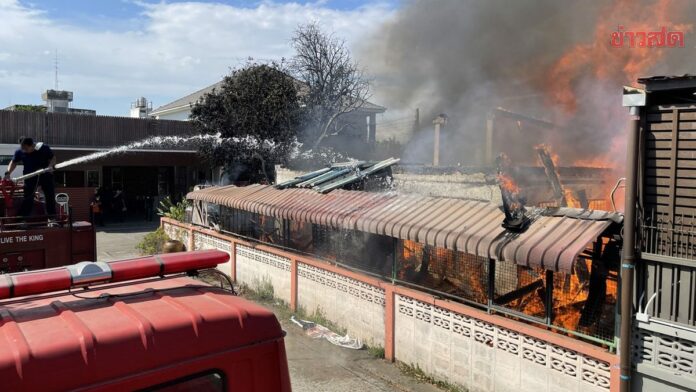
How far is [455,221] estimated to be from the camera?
20.7 feet

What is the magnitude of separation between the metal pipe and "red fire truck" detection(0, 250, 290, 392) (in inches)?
128

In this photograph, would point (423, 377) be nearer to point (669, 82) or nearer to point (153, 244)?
point (669, 82)

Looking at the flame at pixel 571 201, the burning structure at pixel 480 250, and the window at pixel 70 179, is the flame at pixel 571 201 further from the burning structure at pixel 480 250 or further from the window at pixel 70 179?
the window at pixel 70 179

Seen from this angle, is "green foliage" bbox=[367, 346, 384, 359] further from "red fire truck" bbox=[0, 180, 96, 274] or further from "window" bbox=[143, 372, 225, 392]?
"window" bbox=[143, 372, 225, 392]

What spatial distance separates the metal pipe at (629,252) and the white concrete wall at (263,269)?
6098 mm

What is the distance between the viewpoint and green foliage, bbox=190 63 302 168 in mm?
19125

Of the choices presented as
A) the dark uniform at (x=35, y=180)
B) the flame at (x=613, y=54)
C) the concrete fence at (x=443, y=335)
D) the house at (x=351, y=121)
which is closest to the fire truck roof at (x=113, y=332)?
the concrete fence at (x=443, y=335)

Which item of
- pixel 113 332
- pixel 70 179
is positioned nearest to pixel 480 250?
pixel 113 332

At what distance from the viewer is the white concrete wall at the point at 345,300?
7461mm

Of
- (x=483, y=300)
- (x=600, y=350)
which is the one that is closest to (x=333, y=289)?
(x=483, y=300)

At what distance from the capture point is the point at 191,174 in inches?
1076

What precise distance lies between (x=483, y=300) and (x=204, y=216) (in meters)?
8.90

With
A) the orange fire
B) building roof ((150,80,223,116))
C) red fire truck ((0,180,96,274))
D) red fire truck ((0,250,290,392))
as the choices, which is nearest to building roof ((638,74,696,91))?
red fire truck ((0,250,290,392))

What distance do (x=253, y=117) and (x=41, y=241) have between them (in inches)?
532
